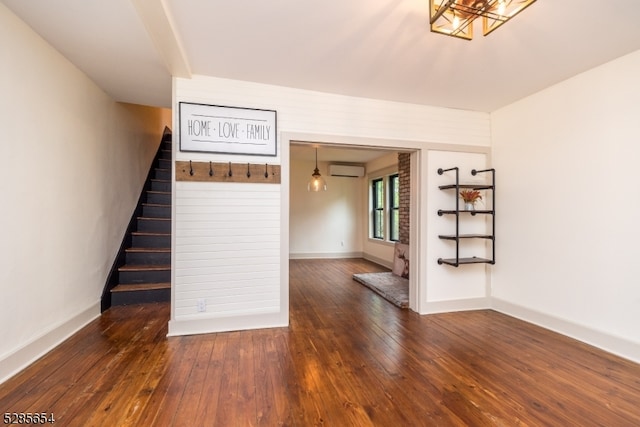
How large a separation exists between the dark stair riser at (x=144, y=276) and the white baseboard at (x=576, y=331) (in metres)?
4.39

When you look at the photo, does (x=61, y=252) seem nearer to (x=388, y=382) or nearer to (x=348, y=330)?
(x=348, y=330)

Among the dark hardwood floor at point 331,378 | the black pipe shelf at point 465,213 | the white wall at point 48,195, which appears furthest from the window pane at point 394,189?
the white wall at point 48,195

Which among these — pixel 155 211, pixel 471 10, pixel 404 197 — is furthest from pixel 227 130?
pixel 404 197

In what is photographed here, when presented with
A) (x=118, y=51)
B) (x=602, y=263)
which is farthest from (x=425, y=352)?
(x=118, y=51)

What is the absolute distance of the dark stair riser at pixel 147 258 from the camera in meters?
3.88

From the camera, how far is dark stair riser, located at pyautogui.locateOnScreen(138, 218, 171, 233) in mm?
4270

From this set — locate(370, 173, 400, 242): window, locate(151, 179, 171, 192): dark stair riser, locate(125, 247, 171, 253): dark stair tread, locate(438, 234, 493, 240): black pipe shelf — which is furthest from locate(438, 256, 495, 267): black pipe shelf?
locate(151, 179, 171, 192): dark stair riser

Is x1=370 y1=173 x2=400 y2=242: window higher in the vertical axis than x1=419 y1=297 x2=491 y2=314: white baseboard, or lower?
higher

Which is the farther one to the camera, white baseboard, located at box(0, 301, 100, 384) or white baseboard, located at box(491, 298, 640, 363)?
Answer: white baseboard, located at box(491, 298, 640, 363)

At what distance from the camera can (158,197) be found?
15.7ft

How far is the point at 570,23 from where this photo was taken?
1931mm

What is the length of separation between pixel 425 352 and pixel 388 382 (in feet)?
2.04

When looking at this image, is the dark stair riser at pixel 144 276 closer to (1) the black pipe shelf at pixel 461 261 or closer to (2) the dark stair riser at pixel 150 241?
(2) the dark stair riser at pixel 150 241

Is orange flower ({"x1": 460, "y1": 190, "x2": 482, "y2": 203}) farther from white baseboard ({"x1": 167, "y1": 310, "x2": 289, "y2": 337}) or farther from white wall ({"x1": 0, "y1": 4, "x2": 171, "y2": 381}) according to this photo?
white wall ({"x1": 0, "y1": 4, "x2": 171, "y2": 381})
